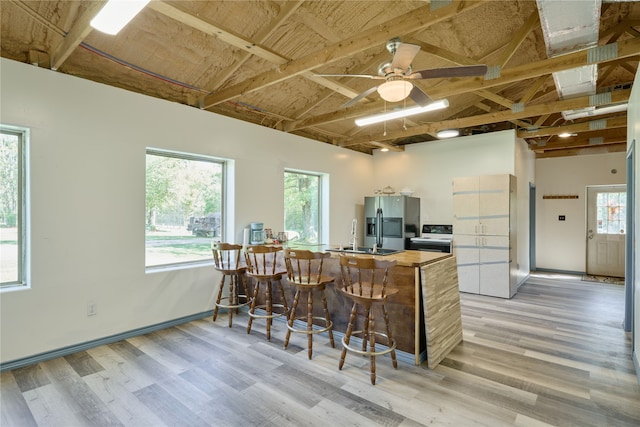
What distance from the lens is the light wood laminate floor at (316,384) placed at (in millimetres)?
2197

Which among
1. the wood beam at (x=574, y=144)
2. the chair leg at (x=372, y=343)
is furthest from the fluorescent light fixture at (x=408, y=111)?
the wood beam at (x=574, y=144)

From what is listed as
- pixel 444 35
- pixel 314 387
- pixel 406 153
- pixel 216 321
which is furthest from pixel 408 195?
pixel 314 387

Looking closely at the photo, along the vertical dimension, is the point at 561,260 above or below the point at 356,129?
below

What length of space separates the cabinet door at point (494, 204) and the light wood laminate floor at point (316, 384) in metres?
1.96

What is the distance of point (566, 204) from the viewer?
7.41m

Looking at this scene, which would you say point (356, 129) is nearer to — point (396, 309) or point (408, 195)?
point (408, 195)

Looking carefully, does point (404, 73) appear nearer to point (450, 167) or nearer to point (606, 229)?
point (450, 167)

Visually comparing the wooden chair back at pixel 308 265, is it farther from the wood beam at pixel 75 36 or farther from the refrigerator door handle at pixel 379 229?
the refrigerator door handle at pixel 379 229

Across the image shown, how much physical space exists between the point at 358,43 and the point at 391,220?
3.94 metres

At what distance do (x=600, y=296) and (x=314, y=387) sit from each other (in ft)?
18.0

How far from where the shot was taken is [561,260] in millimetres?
7484

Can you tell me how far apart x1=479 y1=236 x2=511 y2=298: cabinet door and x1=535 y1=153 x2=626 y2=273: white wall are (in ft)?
10.8

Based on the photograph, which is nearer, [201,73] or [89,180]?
[89,180]

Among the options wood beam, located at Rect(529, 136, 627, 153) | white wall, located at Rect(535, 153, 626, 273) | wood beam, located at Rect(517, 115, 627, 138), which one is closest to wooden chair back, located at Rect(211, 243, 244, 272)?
wood beam, located at Rect(517, 115, 627, 138)
